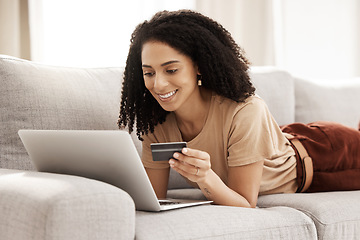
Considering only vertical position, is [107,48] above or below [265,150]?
above

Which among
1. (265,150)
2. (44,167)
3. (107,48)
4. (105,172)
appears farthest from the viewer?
(107,48)

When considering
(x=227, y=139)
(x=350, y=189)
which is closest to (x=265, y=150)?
(x=227, y=139)

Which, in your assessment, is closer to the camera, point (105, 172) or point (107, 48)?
point (105, 172)

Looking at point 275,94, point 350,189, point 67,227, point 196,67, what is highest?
point 196,67

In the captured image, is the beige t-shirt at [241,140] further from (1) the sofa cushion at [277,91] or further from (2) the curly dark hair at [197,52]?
(1) the sofa cushion at [277,91]

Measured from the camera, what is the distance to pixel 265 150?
1.59 m

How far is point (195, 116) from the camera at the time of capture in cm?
176

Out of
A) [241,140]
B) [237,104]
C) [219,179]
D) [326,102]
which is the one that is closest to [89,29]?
[326,102]

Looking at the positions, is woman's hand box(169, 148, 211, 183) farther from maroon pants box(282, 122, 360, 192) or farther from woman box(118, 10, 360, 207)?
maroon pants box(282, 122, 360, 192)

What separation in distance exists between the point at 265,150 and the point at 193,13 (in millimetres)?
521

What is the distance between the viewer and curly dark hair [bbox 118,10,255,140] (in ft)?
5.37

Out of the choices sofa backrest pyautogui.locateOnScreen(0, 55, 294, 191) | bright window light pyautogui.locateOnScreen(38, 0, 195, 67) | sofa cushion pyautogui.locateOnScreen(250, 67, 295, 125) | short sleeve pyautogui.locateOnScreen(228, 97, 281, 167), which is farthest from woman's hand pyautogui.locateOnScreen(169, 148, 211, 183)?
bright window light pyautogui.locateOnScreen(38, 0, 195, 67)

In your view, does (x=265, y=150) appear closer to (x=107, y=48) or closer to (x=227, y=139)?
(x=227, y=139)

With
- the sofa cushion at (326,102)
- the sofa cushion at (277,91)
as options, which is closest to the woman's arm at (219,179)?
the sofa cushion at (277,91)
